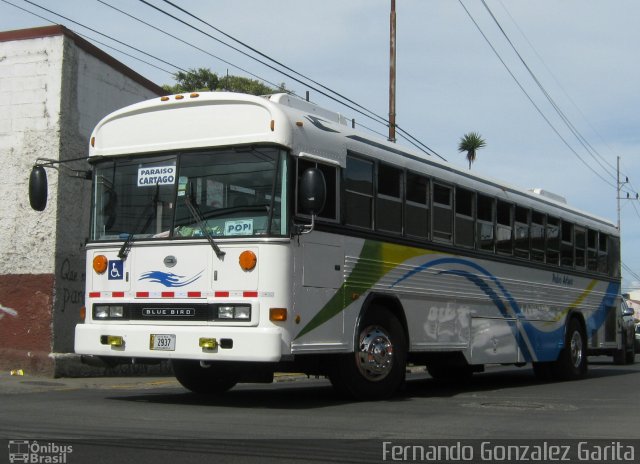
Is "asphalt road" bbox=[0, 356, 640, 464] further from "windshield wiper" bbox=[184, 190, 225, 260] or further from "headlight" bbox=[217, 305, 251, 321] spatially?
"windshield wiper" bbox=[184, 190, 225, 260]

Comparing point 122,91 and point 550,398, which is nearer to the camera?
point 550,398

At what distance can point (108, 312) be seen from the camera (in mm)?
10328

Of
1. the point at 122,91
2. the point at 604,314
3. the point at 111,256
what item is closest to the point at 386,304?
the point at 111,256

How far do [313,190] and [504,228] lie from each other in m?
6.09

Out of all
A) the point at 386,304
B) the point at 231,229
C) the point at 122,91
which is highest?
the point at 122,91

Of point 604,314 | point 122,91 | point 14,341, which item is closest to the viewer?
point 14,341

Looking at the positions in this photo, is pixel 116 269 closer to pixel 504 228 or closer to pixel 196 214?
pixel 196 214

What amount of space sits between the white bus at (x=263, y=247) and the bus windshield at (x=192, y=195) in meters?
0.02

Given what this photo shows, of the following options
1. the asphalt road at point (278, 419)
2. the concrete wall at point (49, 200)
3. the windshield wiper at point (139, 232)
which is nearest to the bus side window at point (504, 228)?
the asphalt road at point (278, 419)

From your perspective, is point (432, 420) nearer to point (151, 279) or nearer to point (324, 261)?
point (324, 261)

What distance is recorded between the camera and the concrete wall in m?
14.6

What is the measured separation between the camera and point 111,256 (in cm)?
1042

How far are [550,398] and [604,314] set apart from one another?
23.5 feet

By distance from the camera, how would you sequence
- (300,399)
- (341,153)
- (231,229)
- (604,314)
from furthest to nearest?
(604,314) → (300,399) → (341,153) → (231,229)
